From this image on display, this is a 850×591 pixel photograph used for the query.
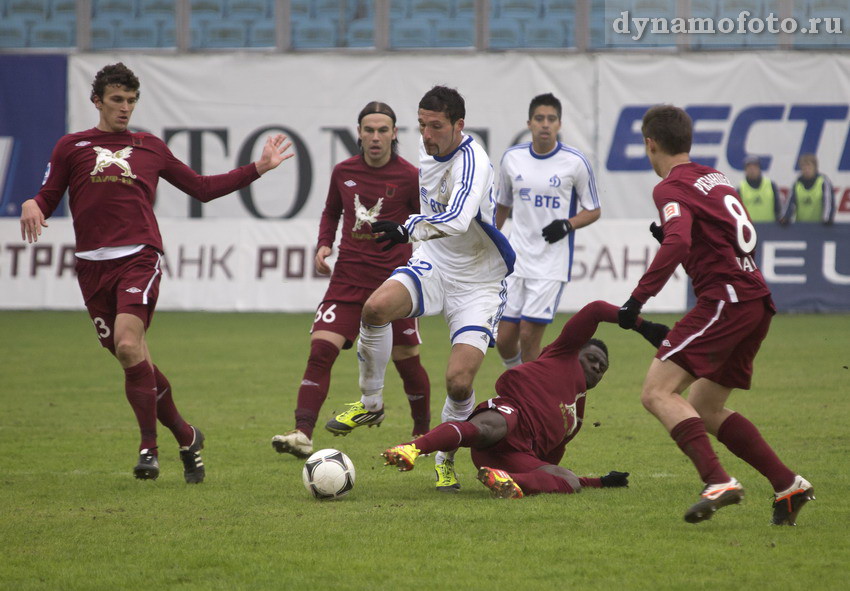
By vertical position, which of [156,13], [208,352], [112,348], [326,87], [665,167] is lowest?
[208,352]

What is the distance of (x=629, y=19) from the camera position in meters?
21.2

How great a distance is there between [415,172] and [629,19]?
1433cm

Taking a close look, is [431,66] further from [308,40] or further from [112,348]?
[112,348]

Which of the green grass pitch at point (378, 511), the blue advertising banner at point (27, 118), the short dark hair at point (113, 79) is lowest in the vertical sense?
the green grass pitch at point (378, 511)

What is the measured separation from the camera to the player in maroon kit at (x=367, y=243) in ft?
25.6

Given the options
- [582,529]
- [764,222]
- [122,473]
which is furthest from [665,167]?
[764,222]

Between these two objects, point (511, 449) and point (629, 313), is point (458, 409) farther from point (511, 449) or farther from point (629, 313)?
point (629, 313)

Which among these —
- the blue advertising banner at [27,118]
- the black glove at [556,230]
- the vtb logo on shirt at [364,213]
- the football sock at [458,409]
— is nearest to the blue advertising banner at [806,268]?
the black glove at [556,230]

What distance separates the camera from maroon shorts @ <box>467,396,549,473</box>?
237 inches

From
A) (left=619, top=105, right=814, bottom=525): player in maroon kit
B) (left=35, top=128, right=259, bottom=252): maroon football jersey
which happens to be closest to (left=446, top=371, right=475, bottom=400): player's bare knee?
(left=619, top=105, right=814, bottom=525): player in maroon kit

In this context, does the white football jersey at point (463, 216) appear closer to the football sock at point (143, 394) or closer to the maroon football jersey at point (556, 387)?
the maroon football jersey at point (556, 387)

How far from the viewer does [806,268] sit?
1772 cm

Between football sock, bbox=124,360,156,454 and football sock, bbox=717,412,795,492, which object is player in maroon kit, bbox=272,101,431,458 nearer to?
football sock, bbox=124,360,156,454

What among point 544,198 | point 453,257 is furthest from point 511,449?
point 544,198
